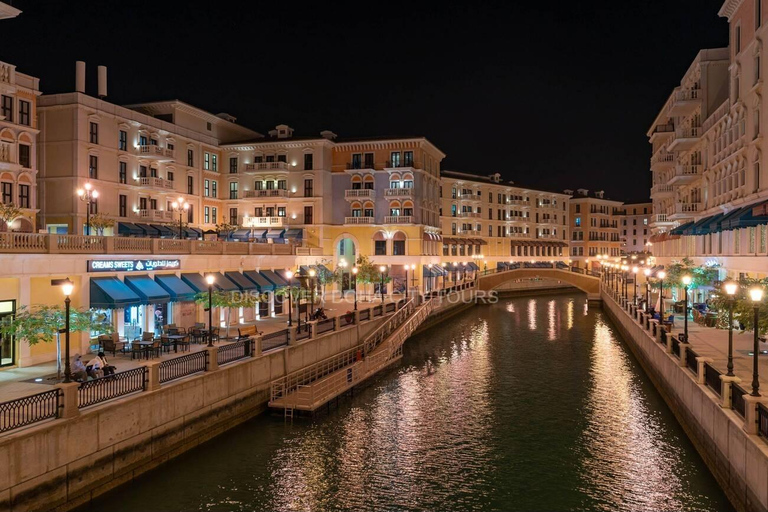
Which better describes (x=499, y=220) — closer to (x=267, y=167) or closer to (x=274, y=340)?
(x=267, y=167)

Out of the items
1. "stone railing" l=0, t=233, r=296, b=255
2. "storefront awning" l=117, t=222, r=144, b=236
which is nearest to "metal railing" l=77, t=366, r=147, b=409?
"stone railing" l=0, t=233, r=296, b=255

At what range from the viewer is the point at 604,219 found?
428ft

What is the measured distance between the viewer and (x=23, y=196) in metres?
43.6

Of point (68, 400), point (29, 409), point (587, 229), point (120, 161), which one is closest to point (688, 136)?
point (120, 161)

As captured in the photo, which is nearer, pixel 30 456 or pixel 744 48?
pixel 30 456

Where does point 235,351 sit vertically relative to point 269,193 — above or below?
below

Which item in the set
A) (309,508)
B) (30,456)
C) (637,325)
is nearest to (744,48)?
(637,325)

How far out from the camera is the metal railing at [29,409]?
50.8 ft

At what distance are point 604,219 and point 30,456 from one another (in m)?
129

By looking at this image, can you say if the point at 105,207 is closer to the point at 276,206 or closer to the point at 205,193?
the point at 205,193

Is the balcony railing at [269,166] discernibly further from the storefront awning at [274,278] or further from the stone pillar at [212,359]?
the stone pillar at [212,359]

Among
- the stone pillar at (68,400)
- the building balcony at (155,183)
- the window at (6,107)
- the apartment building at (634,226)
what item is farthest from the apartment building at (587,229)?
the stone pillar at (68,400)

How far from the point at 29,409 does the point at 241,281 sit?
23.1 m

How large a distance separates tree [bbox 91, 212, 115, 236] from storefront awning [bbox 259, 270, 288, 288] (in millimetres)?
13444
